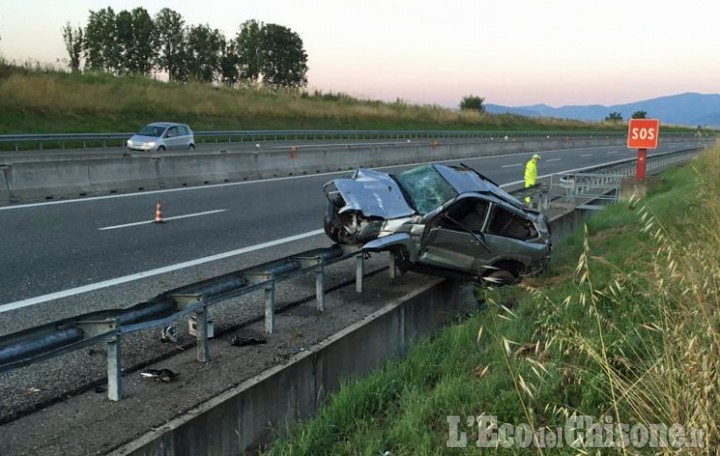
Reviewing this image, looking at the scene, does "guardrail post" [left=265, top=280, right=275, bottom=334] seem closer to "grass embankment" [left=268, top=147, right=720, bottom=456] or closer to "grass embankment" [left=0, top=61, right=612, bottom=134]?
"grass embankment" [left=268, top=147, right=720, bottom=456]

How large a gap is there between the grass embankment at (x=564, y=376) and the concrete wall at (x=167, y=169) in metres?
10.3

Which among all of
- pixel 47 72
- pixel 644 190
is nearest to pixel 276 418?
pixel 644 190

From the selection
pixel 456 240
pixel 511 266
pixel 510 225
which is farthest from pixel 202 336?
pixel 510 225

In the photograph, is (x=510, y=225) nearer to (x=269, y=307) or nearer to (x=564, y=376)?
(x=269, y=307)

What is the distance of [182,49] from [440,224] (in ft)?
260

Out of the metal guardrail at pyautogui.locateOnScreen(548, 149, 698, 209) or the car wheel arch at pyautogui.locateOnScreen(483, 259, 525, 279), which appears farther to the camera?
the metal guardrail at pyautogui.locateOnScreen(548, 149, 698, 209)

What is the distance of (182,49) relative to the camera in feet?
263

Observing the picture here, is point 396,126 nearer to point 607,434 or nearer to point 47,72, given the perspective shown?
point 47,72

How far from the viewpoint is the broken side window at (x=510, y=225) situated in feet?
28.4

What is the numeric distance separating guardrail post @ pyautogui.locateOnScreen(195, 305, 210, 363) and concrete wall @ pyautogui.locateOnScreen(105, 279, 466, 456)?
2.06 feet

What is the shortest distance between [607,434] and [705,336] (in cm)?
83

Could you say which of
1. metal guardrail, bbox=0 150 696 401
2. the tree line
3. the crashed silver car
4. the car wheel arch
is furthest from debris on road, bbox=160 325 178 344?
the tree line

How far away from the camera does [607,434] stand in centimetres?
326

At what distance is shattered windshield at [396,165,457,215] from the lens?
830 centimetres
